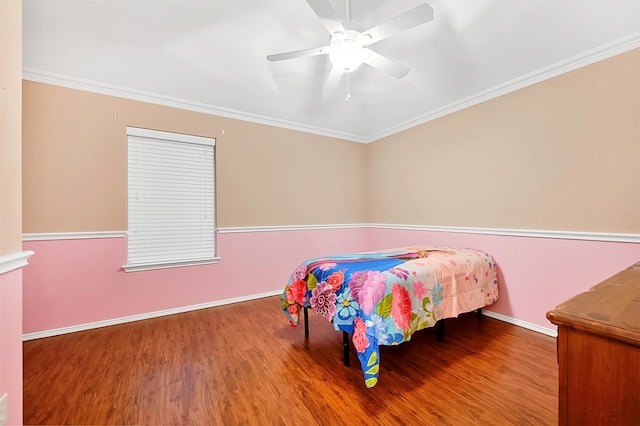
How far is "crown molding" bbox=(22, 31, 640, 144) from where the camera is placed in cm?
208

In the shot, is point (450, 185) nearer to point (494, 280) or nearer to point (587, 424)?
point (494, 280)

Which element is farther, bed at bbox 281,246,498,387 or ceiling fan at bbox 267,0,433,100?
bed at bbox 281,246,498,387

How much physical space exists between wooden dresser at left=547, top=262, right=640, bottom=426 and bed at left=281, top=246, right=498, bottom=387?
1.02 m

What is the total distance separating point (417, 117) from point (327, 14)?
2359 mm

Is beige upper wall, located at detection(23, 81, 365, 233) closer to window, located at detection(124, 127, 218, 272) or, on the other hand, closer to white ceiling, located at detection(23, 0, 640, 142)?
window, located at detection(124, 127, 218, 272)

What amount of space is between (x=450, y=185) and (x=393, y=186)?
94cm

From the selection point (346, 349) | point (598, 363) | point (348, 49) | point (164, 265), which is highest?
point (348, 49)

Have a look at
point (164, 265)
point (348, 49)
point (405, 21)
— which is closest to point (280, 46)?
point (348, 49)

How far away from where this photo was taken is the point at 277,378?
5.87ft

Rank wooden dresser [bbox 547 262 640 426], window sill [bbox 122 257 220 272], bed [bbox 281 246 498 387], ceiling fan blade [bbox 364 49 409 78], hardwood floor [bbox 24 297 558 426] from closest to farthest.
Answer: wooden dresser [bbox 547 262 640 426]
hardwood floor [bbox 24 297 558 426]
bed [bbox 281 246 498 387]
ceiling fan blade [bbox 364 49 409 78]
window sill [bbox 122 257 220 272]

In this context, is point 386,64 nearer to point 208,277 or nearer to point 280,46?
point 280,46

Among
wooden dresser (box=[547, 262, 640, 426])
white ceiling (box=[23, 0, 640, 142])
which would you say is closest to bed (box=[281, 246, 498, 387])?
wooden dresser (box=[547, 262, 640, 426])

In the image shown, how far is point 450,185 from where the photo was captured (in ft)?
10.5

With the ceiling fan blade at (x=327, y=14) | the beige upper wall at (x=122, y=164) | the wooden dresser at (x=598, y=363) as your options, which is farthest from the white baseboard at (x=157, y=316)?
the ceiling fan blade at (x=327, y=14)
